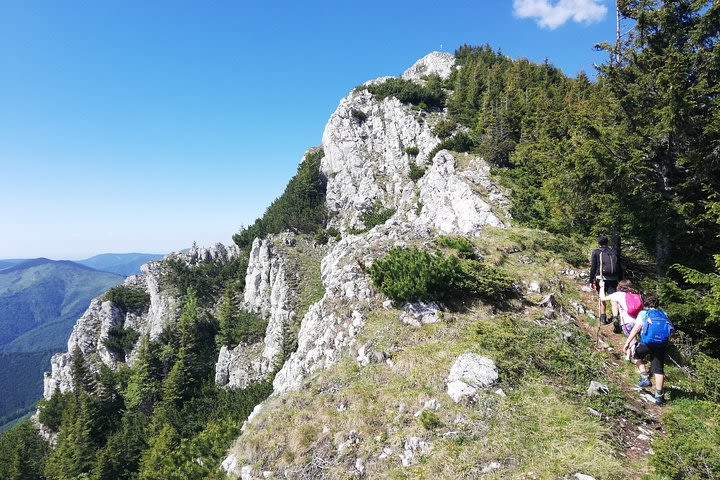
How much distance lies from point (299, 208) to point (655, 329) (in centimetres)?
5720

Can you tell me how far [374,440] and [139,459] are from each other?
41.8 m

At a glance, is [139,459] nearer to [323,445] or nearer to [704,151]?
[323,445]

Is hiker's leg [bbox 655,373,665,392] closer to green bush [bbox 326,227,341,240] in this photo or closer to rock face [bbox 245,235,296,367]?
rock face [bbox 245,235,296,367]

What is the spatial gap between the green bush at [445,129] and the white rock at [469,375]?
43.3 metres

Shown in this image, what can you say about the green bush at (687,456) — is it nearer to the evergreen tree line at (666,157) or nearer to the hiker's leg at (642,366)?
the hiker's leg at (642,366)

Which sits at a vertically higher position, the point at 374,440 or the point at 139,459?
the point at 374,440

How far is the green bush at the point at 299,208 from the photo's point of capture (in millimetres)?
59062

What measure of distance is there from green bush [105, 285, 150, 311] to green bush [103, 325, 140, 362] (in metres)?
5.55

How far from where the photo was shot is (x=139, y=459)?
35.5 metres

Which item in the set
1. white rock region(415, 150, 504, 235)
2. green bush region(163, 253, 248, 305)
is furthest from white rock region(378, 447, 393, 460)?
green bush region(163, 253, 248, 305)

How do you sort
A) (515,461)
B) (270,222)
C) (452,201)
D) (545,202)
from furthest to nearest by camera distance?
1. (270,222)
2. (452,201)
3. (545,202)
4. (515,461)

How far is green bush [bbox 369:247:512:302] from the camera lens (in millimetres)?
11594

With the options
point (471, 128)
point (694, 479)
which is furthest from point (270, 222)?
point (694, 479)

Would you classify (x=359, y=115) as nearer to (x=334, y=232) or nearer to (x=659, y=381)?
(x=334, y=232)
